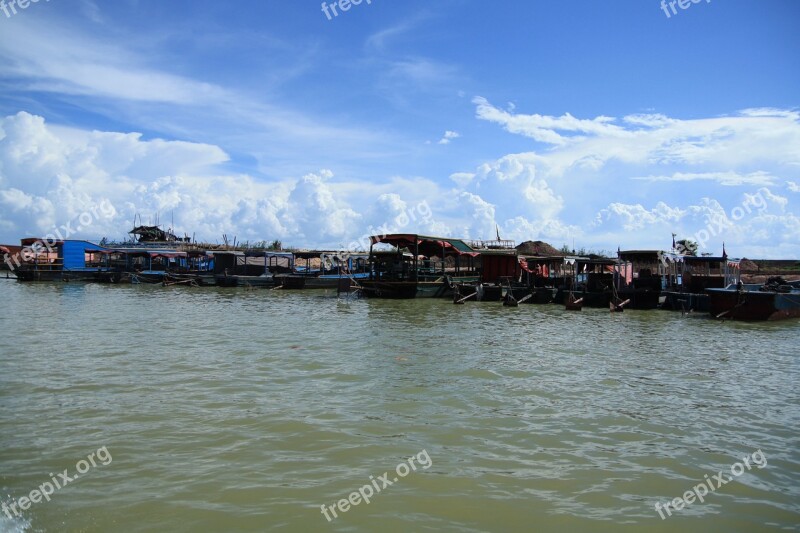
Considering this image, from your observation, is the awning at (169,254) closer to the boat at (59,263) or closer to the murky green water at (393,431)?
the boat at (59,263)

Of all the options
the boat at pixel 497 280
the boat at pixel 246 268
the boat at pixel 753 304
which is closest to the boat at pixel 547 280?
the boat at pixel 497 280

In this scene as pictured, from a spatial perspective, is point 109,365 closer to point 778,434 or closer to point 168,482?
point 168,482

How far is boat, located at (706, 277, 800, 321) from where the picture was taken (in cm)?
2053

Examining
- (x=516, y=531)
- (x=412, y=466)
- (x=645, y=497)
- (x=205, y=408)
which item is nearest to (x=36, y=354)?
(x=205, y=408)

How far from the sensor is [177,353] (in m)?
12.1

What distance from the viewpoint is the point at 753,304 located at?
20.7m

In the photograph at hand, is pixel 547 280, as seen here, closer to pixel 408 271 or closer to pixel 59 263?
pixel 408 271

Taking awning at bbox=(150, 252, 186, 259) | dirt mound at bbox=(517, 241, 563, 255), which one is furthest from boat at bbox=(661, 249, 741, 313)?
awning at bbox=(150, 252, 186, 259)

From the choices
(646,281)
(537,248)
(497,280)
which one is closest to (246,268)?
(497,280)

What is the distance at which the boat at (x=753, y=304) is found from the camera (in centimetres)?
2053

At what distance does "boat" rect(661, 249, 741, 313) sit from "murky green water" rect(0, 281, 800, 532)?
10098 mm

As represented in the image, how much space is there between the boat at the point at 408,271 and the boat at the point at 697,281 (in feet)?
38.1

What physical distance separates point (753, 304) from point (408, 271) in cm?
1758

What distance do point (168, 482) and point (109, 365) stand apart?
6.36 m
